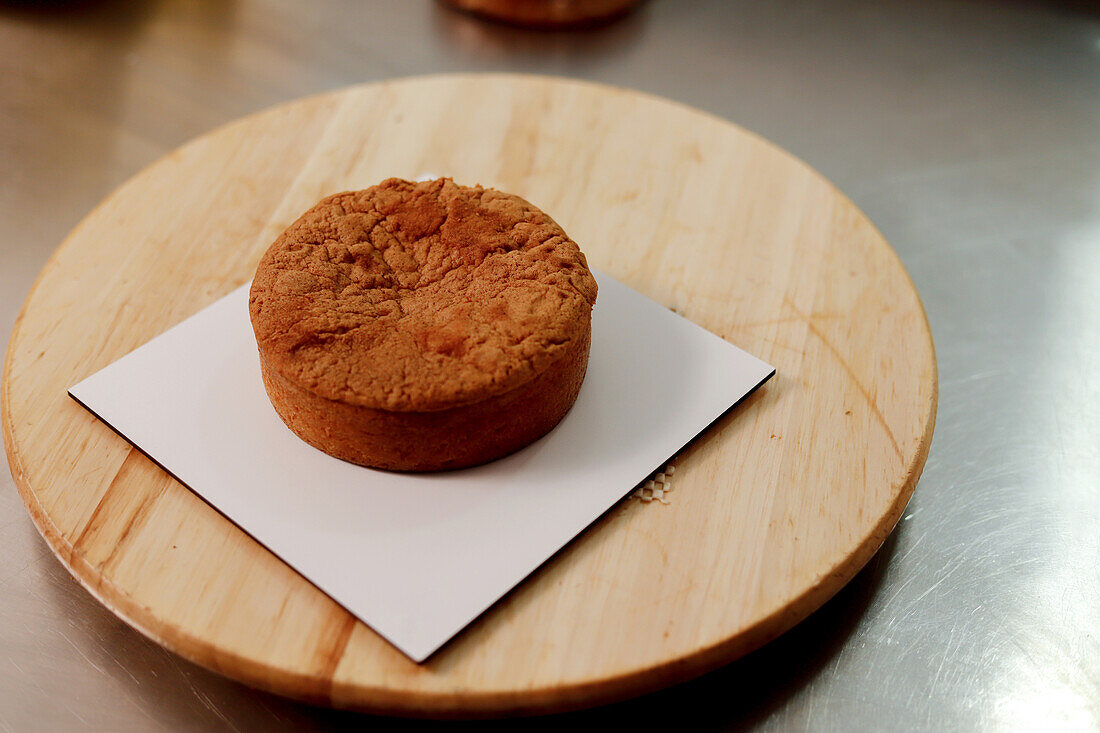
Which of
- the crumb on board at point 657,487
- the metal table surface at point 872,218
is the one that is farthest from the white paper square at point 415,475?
the metal table surface at point 872,218

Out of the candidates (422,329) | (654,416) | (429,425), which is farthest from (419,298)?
(654,416)

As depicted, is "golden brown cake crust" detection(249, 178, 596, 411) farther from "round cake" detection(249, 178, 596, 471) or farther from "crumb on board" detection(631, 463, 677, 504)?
"crumb on board" detection(631, 463, 677, 504)

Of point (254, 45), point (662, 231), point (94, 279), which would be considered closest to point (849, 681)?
point (662, 231)

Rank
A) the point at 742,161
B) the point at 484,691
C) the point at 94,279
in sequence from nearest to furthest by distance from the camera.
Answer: the point at 484,691 < the point at 94,279 < the point at 742,161

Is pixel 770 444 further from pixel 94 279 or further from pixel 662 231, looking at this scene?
pixel 94 279

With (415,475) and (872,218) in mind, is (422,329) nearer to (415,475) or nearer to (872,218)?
(415,475)

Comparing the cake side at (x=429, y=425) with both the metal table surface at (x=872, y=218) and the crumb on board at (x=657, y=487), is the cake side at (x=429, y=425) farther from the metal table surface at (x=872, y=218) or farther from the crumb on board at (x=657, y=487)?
the metal table surface at (x=872, y=218)
